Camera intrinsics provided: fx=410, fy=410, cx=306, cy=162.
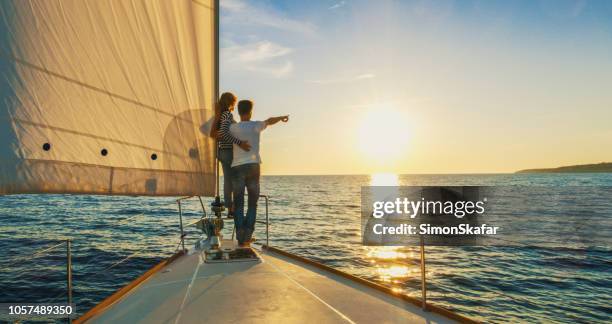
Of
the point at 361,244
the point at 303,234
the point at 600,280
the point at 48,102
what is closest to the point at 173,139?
the point at 48,102

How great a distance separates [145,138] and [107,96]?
56cm

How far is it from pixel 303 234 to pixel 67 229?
34.6 ft

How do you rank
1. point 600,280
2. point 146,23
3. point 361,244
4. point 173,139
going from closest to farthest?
1. point 146,23
2. point 173,139
3. point 600,280
4. point 361,244

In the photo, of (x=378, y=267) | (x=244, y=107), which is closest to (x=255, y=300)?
(x=244, y=107)

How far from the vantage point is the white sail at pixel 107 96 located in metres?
3.04

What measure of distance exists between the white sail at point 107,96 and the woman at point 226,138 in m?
0.14

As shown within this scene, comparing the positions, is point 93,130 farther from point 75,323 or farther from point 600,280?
point 600,280

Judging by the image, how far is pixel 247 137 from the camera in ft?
15.4

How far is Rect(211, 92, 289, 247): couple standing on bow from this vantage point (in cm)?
467

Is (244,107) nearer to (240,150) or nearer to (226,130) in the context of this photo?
(226,130)

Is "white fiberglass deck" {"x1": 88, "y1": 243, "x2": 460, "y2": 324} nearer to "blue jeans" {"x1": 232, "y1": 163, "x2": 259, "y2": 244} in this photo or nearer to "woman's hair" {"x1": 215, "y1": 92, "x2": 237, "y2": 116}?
"blue jeans" {"x1": 232, "y1": 163, "x2": 259, "y2": 244}

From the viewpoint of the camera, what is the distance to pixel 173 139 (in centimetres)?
440

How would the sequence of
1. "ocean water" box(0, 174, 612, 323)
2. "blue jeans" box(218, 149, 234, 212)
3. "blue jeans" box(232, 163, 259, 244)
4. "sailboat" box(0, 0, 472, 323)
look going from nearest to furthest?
"sailboat" box(0, 0, 472, 323) < "blue jeans" box(232, 163, 259, 244) < "blue jeans" box(218, 149, 234, 212) < "ocean water" box(0, 174, 612, 323)

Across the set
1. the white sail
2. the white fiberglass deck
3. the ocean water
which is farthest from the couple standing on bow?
the ocean water
